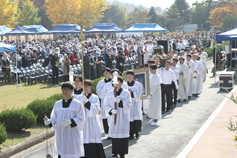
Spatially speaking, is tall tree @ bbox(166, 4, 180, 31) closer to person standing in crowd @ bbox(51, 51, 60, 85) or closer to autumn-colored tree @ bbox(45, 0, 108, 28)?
autumn-colored tree @ bbox(45, 0, 108, 28)

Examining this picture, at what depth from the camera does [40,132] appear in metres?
11.4

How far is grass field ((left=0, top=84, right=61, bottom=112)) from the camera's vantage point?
54.8 ft

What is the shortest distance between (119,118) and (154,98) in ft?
Answer: 12.0

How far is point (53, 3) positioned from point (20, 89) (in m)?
62.9

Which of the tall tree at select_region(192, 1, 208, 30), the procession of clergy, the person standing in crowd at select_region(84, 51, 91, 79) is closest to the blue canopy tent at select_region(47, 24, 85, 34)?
the person standing in crowd at select_region(84, 51, 91, 79)

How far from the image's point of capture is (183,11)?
11744cm

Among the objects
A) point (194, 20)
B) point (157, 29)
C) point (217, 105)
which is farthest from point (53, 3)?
point (217, 105)

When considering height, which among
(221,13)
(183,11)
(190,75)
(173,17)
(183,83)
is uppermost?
(183,11)

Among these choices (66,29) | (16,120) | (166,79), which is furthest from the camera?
(66,29)

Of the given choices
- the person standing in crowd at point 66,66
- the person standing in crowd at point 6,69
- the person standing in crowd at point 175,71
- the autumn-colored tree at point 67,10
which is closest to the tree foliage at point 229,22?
the autumn-colored tree at point 67,10

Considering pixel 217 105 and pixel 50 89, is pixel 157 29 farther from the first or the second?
pixel 217 105

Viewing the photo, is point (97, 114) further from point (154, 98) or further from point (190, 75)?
point (190, 75)

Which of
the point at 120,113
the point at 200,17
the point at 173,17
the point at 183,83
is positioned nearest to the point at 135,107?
the point at 120,113

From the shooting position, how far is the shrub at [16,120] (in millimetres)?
10805
